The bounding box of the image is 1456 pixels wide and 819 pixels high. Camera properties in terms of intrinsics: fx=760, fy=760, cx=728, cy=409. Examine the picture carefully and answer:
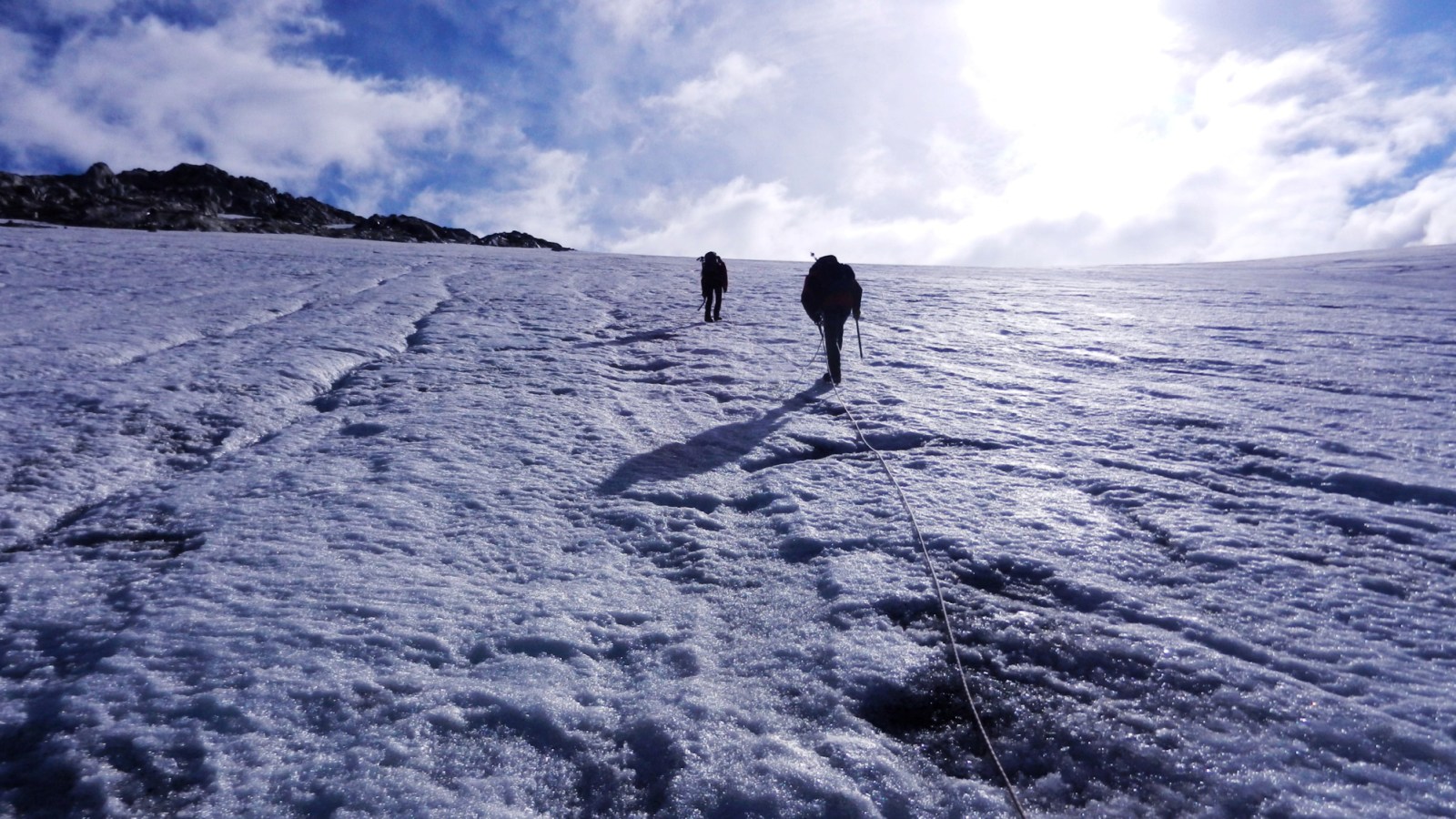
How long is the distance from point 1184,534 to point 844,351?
6317mm

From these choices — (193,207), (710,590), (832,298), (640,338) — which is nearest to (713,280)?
(640,338)

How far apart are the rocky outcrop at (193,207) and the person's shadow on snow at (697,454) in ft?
127

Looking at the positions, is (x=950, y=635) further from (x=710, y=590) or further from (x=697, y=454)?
(x=697, y=454)

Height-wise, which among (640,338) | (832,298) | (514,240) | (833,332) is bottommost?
(640,338)

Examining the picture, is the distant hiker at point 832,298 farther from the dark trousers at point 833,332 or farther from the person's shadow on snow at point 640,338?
the person's shadow on snow at point 640,338

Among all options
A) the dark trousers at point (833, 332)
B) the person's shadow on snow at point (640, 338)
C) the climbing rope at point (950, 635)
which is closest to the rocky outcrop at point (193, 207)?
the person's shadow on snow at point (640, 338)

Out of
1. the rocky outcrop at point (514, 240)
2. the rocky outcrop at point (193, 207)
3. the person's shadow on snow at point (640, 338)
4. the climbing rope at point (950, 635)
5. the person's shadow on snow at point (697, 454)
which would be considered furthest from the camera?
the rocky outcrop at point (514, 240)

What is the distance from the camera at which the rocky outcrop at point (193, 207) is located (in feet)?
126

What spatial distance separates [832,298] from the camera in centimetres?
775

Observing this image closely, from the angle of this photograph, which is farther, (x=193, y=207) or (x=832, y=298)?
(x=193, y=207)

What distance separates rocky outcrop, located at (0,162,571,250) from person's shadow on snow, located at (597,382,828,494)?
38699mm

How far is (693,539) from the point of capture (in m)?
4.18

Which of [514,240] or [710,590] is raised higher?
[514,240]

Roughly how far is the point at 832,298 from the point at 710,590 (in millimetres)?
4699
